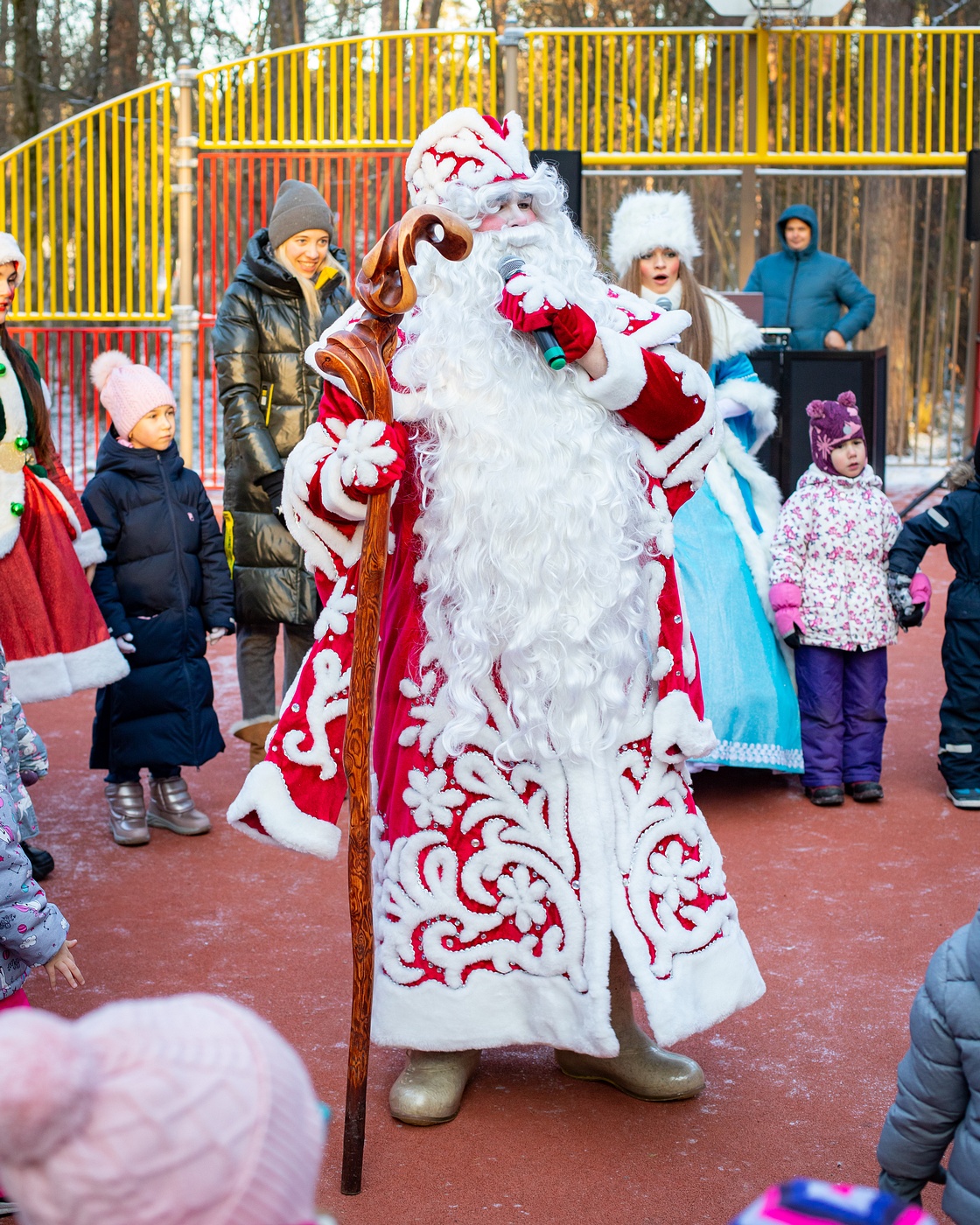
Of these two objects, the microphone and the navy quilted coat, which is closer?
the navy quilted coat

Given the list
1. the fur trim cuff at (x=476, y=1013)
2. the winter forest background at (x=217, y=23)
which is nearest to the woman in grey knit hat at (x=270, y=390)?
the fur trim cuff at (x=476, y=1013)

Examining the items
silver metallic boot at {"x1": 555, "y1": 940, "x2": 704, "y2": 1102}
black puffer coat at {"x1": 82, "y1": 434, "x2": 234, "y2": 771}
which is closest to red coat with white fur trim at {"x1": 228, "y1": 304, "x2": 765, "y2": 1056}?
silver metallic boot at {"x1": 555, "y1": 940, "x2": 704, "y2": 1102}

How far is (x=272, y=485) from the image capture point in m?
5.14

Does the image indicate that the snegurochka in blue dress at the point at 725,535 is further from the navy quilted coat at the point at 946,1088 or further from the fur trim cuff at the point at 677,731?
the navy quilted coat at the point at 946,1088

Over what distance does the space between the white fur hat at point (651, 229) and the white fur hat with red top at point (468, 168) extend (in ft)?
6.69

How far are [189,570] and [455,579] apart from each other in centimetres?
215

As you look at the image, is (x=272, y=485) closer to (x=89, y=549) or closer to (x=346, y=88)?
(x=89, y=549)

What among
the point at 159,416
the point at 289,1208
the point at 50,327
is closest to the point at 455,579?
the point at 289,1208

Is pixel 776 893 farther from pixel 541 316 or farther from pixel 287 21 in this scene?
pixel 287 21

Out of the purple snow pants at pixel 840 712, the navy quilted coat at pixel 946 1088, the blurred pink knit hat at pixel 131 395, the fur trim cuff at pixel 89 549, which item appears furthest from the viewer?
the purple snow pants at pixel 840 712

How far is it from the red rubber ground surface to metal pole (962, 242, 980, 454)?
7246mm

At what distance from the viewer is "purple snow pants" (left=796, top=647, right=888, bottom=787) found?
5027 mm

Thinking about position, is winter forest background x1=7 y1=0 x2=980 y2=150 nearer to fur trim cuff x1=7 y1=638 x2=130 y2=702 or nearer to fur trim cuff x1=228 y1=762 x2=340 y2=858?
fur trim cuff x1=7 y1=638 x2=130 y2=702

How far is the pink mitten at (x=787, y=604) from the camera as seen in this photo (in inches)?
193
